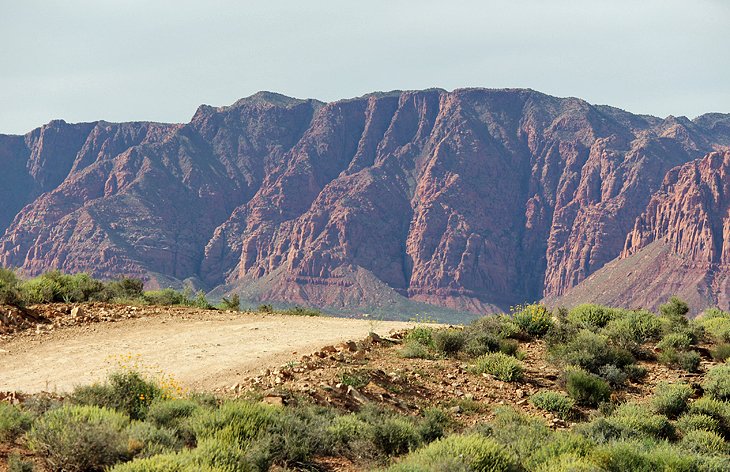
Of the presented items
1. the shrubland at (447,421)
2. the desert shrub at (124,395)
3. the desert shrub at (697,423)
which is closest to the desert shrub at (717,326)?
the shrubland at (447,421)

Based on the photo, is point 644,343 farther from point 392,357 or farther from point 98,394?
point 98,394

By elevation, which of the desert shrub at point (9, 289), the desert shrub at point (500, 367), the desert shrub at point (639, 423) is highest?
the desert shrub at point (9, 289)

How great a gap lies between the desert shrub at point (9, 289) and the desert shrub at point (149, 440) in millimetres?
11450

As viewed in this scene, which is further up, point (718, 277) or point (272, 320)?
point (272, 320)

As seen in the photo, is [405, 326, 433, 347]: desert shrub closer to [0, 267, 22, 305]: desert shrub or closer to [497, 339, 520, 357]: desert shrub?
[497, 339, 520, 357]: desert shrub

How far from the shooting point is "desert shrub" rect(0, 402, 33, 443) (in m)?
9.95

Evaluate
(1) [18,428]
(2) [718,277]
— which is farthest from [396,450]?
(2) [718,277]

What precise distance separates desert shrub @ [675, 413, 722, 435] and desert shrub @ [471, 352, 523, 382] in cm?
348

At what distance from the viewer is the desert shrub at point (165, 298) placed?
84.6ft

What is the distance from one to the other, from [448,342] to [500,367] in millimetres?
2055

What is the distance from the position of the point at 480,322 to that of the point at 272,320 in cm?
669

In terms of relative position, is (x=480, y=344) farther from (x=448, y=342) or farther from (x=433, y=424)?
(x=433, y=424)

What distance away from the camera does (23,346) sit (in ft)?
55.6

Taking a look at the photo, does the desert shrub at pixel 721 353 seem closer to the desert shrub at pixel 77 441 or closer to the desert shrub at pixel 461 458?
the desert shrub at pixel 461 458
